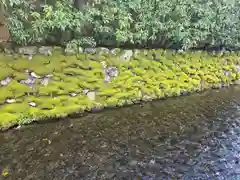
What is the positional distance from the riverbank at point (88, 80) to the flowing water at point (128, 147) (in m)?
0.25

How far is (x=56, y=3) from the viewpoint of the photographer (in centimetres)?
361

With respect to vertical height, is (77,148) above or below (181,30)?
below

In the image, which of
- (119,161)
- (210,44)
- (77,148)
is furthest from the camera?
(210,44)

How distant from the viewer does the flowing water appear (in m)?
2.66

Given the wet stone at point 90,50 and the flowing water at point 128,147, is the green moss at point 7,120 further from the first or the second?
the wet stone at point 90,50

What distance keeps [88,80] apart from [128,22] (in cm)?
125

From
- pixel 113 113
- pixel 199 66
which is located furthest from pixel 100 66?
pixel 199 66

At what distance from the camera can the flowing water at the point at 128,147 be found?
2656mm

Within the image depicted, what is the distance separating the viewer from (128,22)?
4234mm

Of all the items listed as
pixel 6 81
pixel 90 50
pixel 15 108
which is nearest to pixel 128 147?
pixel 15 108

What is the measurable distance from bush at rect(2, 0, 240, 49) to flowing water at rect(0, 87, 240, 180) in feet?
4.49

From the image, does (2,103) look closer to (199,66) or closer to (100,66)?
(100,66)

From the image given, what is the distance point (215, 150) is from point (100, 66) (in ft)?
7.67

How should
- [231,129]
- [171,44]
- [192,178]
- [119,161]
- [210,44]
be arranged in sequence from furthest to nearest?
1. [210,44]
2. [171,44]
3. [231,129]
4. [119,161]
5. [192,178]
